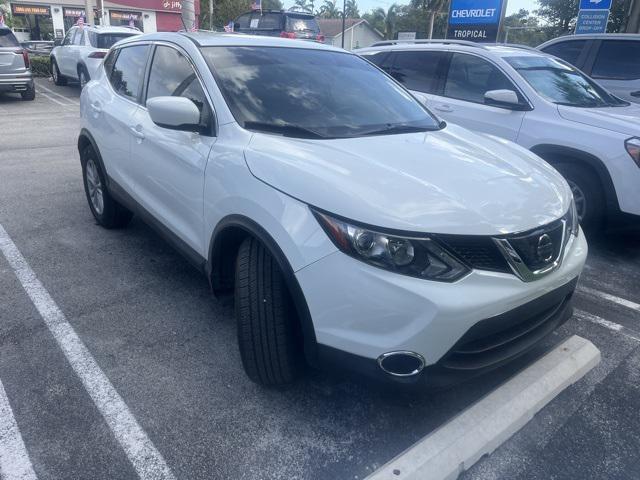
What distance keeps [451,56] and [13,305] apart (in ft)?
15.9

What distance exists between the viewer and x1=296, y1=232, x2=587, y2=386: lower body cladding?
2.00 meters

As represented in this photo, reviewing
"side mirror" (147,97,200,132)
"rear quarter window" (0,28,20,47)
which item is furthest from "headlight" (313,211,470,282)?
"rear quarter window" (0,28,20,47)

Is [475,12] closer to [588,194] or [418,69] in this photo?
[418,69]

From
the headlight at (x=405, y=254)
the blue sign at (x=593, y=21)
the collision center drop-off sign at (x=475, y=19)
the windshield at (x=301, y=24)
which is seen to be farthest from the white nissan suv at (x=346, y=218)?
the windshield at (x=301, y=24)

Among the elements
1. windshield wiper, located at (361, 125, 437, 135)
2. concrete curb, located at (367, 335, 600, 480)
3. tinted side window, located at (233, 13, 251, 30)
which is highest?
tinted side window, located at (233, 13, 251, 30)

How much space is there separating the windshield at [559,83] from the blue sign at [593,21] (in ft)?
28.3

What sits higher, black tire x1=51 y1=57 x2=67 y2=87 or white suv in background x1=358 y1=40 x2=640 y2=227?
white suv in background x1=358 y1=40 x2=640 y2=227

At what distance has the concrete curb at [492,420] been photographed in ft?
6.91

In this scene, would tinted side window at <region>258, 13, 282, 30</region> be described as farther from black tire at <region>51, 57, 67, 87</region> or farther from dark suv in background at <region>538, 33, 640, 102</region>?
dark suv in background at <region>538, 33, 640, 102</region>

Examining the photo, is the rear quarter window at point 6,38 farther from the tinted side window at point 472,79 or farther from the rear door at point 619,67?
the rear door at point 619,67

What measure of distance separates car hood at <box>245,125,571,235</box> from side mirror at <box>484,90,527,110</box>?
7.67 ft

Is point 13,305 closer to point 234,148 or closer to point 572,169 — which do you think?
point 234,148

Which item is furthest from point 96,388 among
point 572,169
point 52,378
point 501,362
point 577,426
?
point 572,169

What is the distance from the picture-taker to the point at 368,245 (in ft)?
6.77
